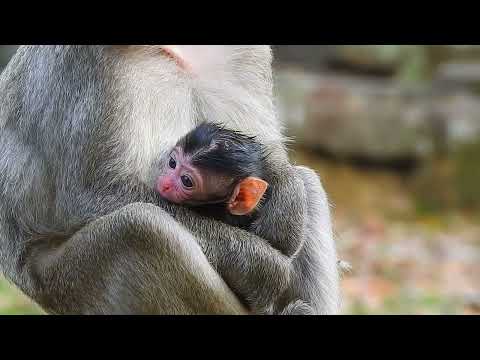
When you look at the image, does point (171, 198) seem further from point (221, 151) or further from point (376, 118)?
point (376, 118)

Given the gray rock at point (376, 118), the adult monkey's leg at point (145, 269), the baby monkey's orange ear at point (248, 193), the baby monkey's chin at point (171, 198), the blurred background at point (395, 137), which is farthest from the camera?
the gray rock at point (376, 118)

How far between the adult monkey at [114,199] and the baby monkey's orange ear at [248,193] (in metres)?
0.16

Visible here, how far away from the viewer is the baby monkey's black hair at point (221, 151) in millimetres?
4258

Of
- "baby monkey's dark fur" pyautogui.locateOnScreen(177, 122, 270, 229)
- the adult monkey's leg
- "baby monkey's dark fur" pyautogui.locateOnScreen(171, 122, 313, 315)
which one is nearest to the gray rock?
"baby monkey's dark fur" pyautogui.locateOnScreen(171, 122, 313, 315)

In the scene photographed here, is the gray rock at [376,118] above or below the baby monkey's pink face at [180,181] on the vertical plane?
below

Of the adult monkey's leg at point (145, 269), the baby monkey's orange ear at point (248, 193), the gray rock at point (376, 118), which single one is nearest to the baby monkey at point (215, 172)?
the baby monkey's orange ear at point (248, 193)

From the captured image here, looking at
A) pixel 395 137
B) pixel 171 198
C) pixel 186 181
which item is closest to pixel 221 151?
pixel 186 181

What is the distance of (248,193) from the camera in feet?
13.8

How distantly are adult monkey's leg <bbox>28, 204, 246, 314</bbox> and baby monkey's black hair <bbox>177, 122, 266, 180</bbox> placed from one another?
38 cm

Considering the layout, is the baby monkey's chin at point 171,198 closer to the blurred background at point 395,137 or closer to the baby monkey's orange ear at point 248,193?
the baby monkey's orange ear at point 248,193

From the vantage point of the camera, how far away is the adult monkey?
A: 4.04 meters

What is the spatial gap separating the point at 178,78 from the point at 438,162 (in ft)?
29.8
